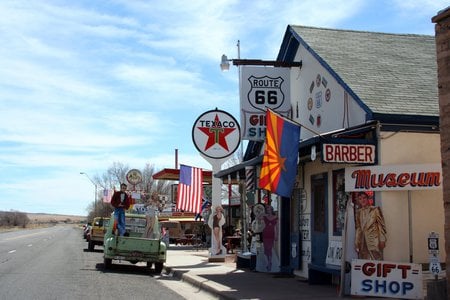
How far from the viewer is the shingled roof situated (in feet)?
41.2

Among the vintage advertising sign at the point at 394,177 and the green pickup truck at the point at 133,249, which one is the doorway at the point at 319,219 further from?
the green pickup truck at the point at 133,249

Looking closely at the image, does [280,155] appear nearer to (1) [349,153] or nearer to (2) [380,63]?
(1) [349,153]

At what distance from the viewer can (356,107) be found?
1289 centimetres

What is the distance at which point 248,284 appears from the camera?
1395cm

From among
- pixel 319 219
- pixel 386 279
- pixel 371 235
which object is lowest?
pixel 386 279

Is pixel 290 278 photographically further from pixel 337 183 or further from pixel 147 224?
pixel 147 224

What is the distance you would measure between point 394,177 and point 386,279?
191 cm

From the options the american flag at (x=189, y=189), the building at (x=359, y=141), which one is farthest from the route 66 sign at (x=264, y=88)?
the american flag at (x=189, y=189)

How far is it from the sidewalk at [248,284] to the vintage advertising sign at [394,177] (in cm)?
226

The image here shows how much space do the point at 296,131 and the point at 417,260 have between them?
362cm

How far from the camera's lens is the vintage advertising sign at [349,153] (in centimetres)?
1130

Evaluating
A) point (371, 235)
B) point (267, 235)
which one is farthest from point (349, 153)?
point (267, 235)

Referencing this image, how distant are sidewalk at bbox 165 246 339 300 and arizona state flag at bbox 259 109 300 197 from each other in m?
2.13

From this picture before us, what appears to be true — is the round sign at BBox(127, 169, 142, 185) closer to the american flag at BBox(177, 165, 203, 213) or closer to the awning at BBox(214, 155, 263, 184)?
the american flag at BBox(177, 165, 203, 213)
